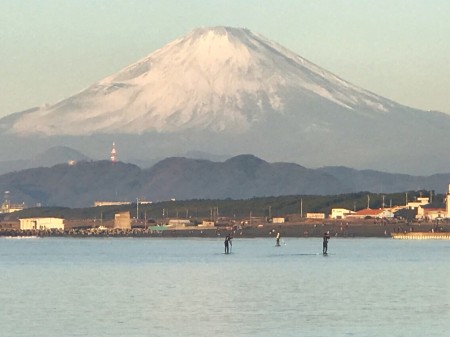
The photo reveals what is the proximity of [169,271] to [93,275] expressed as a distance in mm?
5600

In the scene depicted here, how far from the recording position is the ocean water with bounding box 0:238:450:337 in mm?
56438

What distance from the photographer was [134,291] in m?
75.1

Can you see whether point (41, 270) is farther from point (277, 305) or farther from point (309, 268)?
point (277, 305)

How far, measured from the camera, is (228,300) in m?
68.2

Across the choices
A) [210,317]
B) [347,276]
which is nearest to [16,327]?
[210,317]

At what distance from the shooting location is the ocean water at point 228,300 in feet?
185

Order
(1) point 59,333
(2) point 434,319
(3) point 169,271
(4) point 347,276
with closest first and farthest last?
(1) point 59,333
(2) point 434,319
(4) point 347,276
(3) point 169,271

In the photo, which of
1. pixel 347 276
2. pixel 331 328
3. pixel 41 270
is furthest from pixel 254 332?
pixel 41 270

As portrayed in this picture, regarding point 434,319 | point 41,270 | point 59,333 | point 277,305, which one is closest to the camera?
point 59,333

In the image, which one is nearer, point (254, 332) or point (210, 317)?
point (254, 332)

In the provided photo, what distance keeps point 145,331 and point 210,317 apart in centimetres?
502

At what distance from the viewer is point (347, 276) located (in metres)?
88.2

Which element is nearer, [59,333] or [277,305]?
[59,333]

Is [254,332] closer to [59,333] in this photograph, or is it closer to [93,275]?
[59,333]
